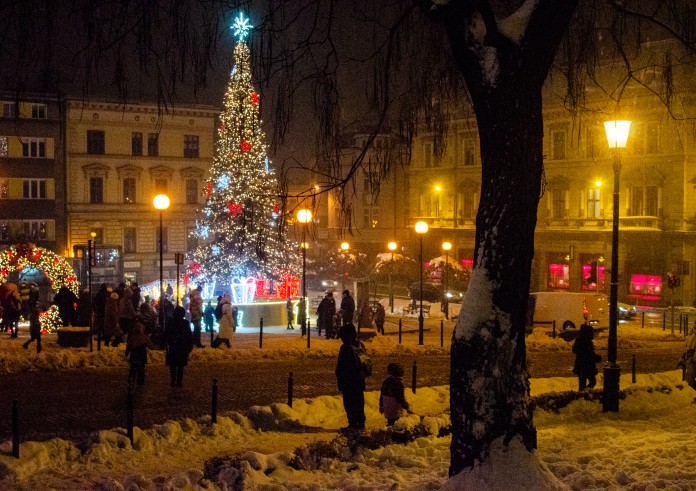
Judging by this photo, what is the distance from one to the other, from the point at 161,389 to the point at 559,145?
46.4 meters

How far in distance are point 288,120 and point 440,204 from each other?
56.4m

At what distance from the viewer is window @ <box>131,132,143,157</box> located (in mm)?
62719

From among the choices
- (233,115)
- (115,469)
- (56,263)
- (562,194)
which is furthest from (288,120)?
(562,194)

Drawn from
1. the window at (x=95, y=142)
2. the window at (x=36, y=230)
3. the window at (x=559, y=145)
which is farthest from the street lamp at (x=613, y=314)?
the window at (x=95, y=142)

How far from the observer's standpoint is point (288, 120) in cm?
947

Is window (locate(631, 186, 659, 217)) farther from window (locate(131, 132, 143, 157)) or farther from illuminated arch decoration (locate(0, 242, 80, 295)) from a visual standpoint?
window (locate(131, 132, 143, 157))

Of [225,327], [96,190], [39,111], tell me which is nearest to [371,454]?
[225,327]

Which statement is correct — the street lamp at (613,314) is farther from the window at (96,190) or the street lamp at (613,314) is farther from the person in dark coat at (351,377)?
the window at (96,190)

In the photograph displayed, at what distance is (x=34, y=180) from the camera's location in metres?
59.3

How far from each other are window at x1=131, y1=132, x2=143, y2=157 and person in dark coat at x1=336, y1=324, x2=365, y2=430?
5407 centimetres

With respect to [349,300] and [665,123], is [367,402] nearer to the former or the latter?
[349,300]

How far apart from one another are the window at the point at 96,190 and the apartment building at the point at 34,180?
2177mm

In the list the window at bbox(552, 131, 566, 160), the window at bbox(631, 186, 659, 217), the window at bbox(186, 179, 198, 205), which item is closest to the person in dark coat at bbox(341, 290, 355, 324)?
the window at bbox(631, 186, 659, 217)

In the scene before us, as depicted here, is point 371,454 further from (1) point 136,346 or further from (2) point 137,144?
(2) point 137,144
